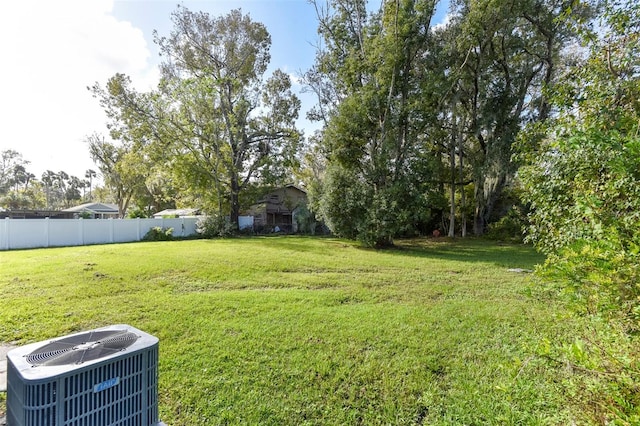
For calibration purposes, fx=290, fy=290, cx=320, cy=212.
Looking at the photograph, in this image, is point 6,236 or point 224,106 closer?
point 6,236

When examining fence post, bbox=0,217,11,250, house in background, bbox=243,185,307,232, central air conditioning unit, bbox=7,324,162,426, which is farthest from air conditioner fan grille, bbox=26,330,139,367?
house in background, bbox=243,185,307,232

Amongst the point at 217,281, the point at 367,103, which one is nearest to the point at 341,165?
the point at 367,103

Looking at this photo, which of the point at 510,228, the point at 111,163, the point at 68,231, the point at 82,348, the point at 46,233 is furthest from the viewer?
the point at 111,163

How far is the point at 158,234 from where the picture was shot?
15727mm

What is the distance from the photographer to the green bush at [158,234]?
1555cm

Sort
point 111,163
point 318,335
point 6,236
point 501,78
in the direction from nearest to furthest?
point 318,335 → point 6,236 → point 501,78 → point 111,163

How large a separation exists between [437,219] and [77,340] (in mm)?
19937

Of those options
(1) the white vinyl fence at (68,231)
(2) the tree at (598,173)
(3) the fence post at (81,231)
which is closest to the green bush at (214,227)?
(1) the white vinyl fence at (68,231)

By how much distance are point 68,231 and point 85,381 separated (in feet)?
50.2

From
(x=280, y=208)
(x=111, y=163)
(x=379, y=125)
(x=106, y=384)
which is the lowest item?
(x=106, y=384)

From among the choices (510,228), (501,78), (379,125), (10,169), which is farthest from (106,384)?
(10,169)

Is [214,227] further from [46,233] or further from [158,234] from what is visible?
[46,233]

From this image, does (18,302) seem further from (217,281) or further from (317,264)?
(317,264)

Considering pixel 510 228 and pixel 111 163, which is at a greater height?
pixel 111 163
